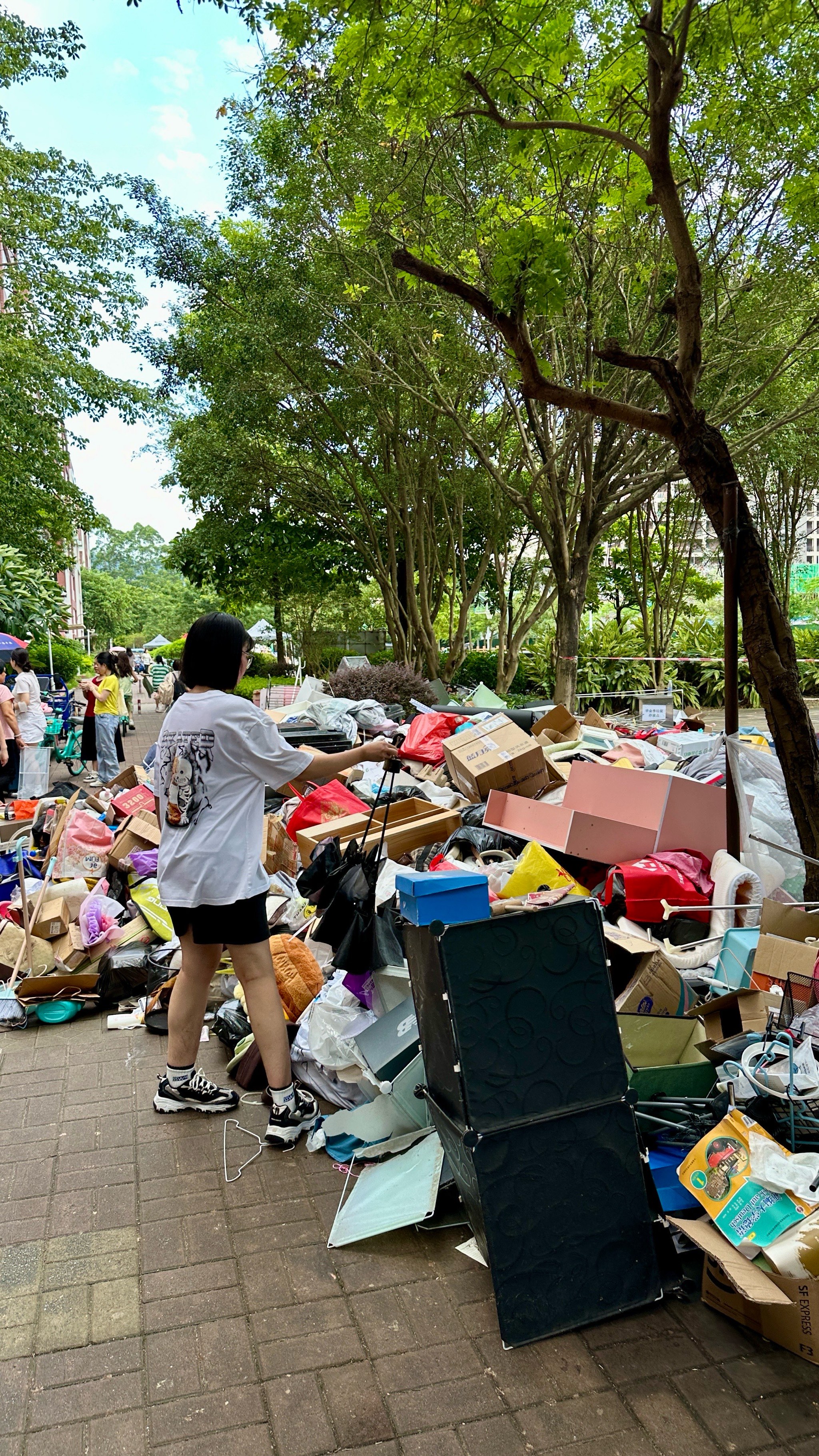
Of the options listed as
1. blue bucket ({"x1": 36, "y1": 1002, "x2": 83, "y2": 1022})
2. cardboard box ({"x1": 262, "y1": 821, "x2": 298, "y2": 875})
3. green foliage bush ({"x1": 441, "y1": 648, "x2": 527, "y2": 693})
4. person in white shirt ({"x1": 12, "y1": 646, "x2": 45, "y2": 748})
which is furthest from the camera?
green foliage bush ({"x1": 441, "y1": 648, "x2": 527, "y2": 693})

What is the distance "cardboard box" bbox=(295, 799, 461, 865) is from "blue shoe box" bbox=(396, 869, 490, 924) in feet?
6.79

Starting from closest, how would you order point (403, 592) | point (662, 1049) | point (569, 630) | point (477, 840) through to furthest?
point (662, 1049) → point (477, 840) → point (569, 630) → point (403, 592)

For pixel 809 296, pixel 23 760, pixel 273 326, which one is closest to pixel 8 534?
pixel 273 326

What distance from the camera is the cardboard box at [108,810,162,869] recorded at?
5.96m

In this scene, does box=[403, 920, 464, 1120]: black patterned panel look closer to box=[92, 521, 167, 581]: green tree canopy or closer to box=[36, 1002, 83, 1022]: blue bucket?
box=[36, 1002, 83, 1022]: blue bucket

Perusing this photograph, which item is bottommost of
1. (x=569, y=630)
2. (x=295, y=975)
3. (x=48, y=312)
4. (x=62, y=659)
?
(x=295, y=975)

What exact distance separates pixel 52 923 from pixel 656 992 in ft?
10.4

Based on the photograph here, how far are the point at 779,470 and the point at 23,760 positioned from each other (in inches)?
612

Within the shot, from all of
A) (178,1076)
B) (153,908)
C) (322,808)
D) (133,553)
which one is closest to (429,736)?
(322,808)

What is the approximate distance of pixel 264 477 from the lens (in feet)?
56.7

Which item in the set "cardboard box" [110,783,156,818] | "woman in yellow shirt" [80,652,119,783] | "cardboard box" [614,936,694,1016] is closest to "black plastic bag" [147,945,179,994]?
"cardboard box" [110,783,156,818]

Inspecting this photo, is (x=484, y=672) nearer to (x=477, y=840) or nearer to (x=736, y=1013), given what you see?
(x=477, y=840)

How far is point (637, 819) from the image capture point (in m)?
4.67

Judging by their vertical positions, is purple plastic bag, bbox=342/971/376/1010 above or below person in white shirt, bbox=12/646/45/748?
below
